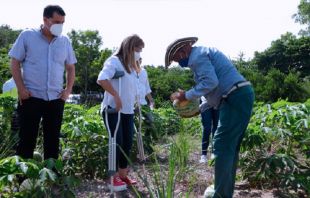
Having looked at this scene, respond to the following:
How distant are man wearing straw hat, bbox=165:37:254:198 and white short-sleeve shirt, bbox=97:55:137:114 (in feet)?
2.70

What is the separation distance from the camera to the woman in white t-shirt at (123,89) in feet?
13.0

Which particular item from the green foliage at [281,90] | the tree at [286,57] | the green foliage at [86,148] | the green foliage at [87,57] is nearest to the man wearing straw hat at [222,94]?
the green foliage at [86,148]

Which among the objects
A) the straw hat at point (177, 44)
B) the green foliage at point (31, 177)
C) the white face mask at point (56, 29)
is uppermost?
the white face mask at point (56, 29)

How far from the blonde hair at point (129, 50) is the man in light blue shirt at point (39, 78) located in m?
0.58

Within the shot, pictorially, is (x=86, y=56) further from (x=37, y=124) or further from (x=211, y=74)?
(x=211, y=74)

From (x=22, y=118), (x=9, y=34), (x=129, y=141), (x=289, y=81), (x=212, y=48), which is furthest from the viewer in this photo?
(x=9, y=34)

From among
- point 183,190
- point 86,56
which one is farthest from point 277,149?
point 86,56

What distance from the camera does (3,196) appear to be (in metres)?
3.09

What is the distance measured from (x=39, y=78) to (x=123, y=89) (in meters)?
0.78

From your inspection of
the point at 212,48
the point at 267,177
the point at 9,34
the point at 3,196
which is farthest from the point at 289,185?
the point at 9,34

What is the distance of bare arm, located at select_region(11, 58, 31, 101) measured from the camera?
12.3 feet

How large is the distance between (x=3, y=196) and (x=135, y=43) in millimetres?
1768

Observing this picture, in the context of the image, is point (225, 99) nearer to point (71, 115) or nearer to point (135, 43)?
point (135, 43)

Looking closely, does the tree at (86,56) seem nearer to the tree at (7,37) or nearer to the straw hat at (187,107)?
the tree at (7,37)
